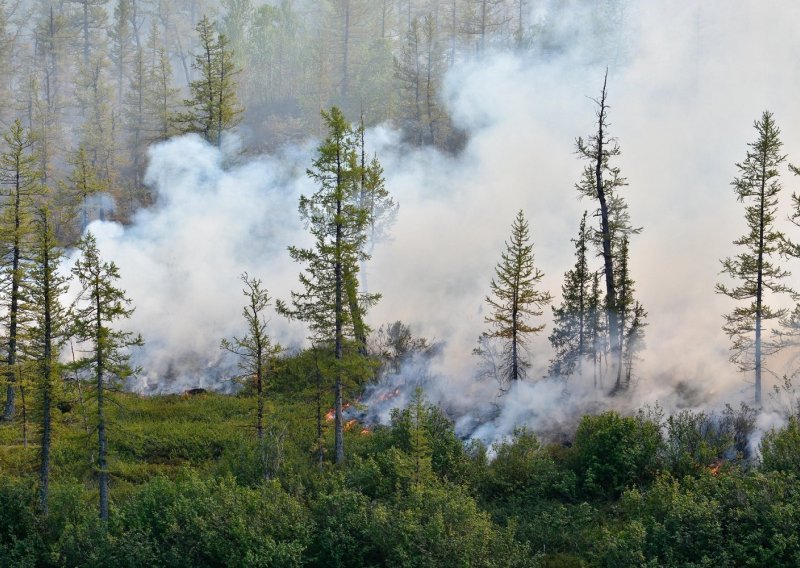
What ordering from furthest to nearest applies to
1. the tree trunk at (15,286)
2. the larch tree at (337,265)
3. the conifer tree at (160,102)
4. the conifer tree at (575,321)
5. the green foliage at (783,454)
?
the conifer tree at (160,102) → the tree trunk at (15,286) → the conifer tree at (575,321) → the larch tree at (337,265) → the green foliage at (783,454)

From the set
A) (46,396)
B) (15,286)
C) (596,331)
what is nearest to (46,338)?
(46,396)

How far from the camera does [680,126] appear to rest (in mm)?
60938

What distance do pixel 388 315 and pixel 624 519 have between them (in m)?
22.4

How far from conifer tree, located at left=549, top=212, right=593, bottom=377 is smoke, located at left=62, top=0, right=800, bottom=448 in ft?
3.64

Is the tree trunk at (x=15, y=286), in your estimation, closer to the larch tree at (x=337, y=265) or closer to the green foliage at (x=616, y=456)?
the larch tree at (x=337, y=265)

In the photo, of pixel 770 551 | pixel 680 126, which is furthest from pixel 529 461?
pixel 680 126

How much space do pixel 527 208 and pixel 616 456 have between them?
98.5 ft

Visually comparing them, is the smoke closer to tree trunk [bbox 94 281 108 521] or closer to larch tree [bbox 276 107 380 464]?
larch tree [bbox 276 107 380 464]

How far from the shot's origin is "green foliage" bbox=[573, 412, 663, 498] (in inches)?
1036

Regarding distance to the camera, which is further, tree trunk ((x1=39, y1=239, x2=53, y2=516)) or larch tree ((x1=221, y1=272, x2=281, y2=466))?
larch tree ((x1=221, y1=272, x2=281, y2=466))

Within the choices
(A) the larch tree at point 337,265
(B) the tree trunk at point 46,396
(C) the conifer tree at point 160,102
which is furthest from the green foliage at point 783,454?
(C) the conifer tree at point 160,102

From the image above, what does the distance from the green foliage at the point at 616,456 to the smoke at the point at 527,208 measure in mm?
4153

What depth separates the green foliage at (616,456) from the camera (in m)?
26.3

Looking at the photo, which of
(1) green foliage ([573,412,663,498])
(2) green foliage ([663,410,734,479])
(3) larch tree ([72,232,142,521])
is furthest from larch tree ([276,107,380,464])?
(2) green foliage ([663,410,734,479])
